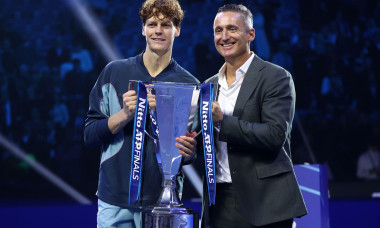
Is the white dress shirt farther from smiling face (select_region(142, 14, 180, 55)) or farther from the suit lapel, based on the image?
smiling face (select_region(142, 14, 180, 55))

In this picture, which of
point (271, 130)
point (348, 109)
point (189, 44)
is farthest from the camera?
point (348, 109)

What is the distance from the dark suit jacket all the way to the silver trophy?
14 cm

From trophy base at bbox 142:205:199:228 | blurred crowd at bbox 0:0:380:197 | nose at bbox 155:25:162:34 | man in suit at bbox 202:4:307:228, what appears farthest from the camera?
blurred crowd at bbox 0:0:380:197

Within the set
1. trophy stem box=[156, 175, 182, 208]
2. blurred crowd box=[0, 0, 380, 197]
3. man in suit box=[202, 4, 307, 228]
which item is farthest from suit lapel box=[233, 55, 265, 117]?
blurred crowd box=[0, 0, 380, 197]

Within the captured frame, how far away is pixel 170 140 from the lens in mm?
1623

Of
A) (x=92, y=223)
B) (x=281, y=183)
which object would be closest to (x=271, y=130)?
(x=281, y=183)

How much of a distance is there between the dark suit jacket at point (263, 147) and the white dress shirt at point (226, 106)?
0.03 metres

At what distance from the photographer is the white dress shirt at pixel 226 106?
1.78m

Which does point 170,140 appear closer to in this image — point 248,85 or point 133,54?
point 248,85

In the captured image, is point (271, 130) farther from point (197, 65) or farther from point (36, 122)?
point (36, 122)

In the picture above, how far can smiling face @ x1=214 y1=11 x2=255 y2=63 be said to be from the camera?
1814mm

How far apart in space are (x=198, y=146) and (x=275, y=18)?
4152 mm

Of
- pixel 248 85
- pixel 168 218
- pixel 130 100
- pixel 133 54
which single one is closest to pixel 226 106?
pixel 248 85

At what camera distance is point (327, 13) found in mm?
6016
